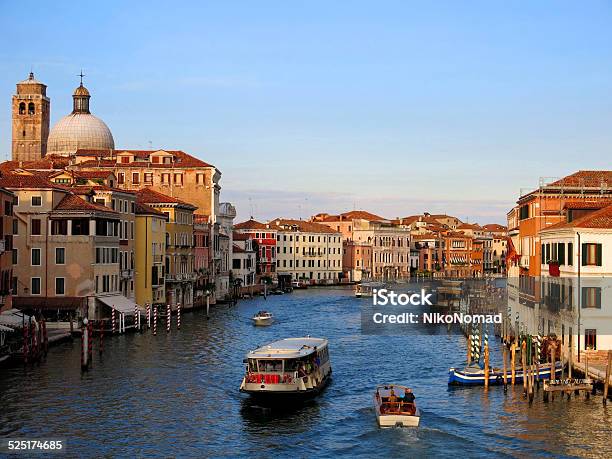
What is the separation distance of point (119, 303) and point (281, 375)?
58.7 ft

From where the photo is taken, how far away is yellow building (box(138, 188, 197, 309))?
5141 centimetres

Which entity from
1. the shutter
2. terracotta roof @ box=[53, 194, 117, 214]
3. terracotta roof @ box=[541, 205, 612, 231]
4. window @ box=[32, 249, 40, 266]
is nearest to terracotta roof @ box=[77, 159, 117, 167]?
terracotta roof @ box=[53, 194, 117, 214]

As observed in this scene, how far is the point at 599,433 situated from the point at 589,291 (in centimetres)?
660

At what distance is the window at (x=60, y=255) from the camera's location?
38875mm

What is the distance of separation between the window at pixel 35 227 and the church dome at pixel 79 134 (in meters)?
35.2

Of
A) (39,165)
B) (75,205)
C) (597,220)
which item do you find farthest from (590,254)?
(39,165)

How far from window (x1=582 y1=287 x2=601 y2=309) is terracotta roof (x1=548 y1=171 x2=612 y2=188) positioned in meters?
7.38

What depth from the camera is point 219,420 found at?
2216 centimetres

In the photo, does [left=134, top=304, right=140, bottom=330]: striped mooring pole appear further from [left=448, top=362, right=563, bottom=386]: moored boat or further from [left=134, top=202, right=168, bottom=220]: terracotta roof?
[left=448, top=362, right=563, bottom=386]: moored boat

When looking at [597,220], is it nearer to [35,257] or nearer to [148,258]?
[35,257]

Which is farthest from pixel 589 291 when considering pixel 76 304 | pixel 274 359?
pixel 76 304

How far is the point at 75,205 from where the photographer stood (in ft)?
128

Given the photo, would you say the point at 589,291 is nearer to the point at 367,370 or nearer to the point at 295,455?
the point at 367,370

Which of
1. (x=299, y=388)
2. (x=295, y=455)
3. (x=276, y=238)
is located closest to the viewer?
(x=295, y=455)
